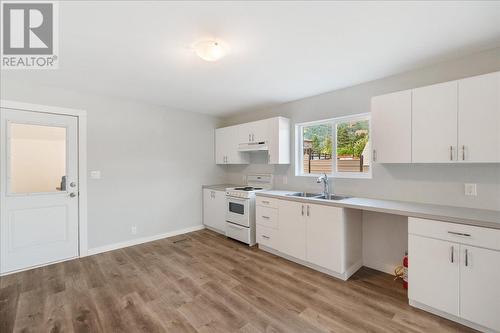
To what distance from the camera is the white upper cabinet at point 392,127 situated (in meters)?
2.35

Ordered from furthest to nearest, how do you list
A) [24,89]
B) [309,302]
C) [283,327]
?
[24,89]
[309,302]
[283,327]

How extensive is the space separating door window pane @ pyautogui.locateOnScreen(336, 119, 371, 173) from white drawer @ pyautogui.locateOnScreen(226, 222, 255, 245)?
176cm

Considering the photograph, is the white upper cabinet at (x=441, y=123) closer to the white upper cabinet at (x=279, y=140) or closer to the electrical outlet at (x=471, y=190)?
the electrical outlet at (x=471, y=190)

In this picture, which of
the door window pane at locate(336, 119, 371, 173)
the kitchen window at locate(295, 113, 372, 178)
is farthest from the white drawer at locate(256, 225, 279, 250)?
the door window pane at locate(336, 119, 371, 173)

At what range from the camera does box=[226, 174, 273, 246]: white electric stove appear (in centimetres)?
371

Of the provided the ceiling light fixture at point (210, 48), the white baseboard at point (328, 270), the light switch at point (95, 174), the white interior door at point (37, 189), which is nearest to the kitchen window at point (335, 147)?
the white baseboard at point (328, 270)

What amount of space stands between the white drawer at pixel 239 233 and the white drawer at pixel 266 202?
20.9 inches

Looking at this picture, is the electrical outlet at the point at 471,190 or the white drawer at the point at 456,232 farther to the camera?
the electrical outlet at the point at 471,190

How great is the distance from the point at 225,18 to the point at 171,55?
0.84 meters

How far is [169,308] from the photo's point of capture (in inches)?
84.7

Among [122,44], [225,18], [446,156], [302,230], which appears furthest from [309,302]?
[122,44]

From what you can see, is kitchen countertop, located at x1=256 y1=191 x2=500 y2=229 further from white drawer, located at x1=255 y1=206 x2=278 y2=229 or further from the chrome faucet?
white drawer, located at x1=255 y1=206 x2=278 y2=229

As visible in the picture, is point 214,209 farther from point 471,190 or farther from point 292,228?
point 471,190

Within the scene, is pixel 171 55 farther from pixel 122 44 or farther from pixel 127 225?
pixel 127 225
